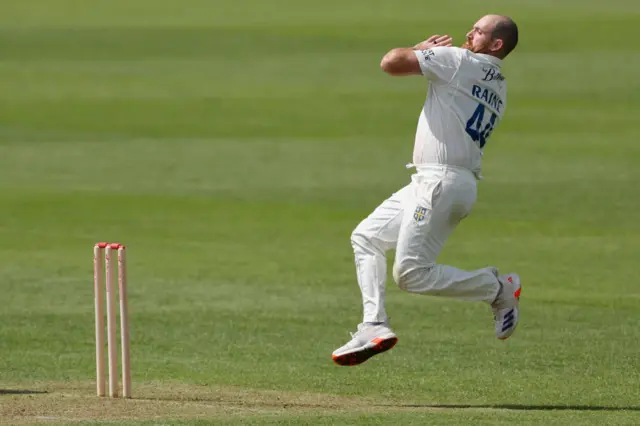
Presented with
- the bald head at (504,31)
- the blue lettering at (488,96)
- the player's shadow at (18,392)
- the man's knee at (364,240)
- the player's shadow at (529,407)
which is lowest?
the player's shadow at (529,407)

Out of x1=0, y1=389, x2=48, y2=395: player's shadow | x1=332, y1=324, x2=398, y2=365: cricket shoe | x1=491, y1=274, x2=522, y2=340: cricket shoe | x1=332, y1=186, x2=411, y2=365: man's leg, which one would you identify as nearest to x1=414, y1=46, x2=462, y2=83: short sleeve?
x1=332, y1=186, x2=411, y2=365: man's leg

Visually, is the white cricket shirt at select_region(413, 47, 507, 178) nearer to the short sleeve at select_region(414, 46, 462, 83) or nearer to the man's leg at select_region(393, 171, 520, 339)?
the short sleeve at select_region(414, 46, 462, 83)

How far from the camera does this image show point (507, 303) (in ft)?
26.0

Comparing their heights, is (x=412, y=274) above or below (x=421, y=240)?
below

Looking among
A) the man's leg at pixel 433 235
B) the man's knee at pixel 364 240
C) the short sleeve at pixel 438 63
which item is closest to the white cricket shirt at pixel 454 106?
the short sleeve at pixel 438 63

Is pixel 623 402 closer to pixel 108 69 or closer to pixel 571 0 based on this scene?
pixel 108 69

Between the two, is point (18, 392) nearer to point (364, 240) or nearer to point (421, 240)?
point (364, 240)

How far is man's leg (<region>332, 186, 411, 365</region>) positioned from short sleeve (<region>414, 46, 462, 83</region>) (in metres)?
0.71

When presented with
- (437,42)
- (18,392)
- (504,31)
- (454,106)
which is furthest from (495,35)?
(18,392)

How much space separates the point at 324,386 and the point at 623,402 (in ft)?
5.75

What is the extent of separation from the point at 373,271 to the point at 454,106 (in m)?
1.03

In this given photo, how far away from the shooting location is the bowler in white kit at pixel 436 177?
24.6ft

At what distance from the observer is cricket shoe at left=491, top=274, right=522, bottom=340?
26.0ft

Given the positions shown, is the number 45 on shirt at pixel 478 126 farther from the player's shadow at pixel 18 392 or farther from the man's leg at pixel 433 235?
the player's shadow at pixel 18 392
